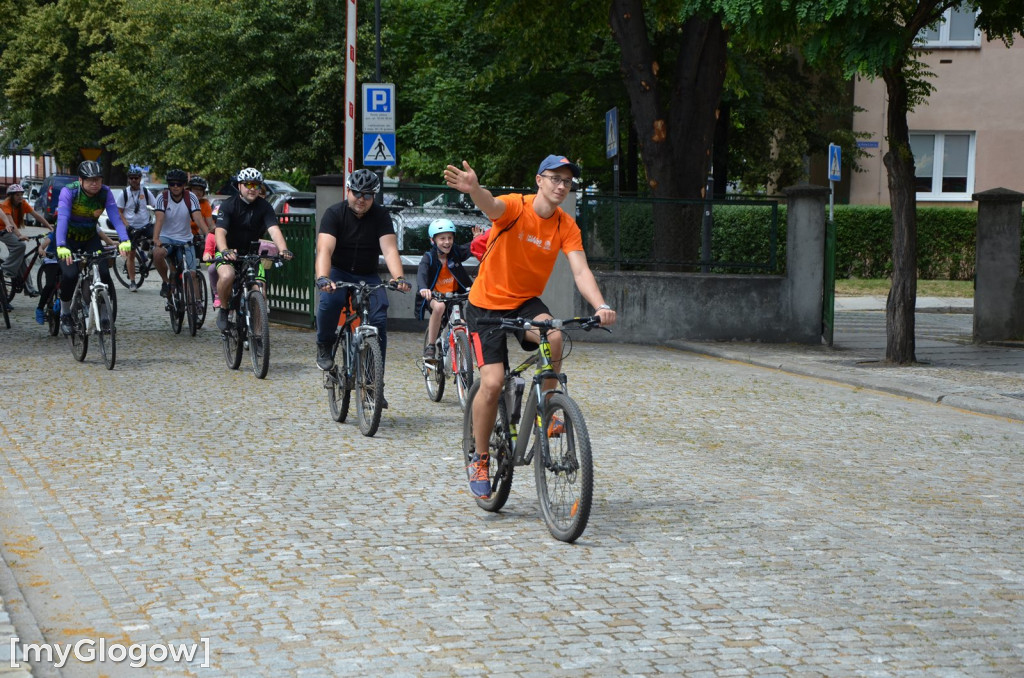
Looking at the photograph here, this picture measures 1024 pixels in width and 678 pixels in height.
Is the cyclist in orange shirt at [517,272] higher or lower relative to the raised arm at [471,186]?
lower

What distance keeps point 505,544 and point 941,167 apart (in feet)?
104

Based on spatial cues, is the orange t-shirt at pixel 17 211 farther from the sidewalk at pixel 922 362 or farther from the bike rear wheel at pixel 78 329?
the sidewalk at pixel 922 362

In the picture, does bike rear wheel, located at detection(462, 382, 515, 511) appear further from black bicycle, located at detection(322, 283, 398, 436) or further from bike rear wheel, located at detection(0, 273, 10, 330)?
bike rear wheel, located at detection(0, 273, 10, 330)

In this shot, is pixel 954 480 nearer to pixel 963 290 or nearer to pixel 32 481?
pixel 32 481

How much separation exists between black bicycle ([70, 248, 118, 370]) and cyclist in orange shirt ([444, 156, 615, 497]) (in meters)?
6.88

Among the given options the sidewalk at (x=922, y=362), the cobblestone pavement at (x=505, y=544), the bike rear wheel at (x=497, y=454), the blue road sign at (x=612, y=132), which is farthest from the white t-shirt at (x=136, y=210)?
the bike rear wheel at (x=497, y=454)

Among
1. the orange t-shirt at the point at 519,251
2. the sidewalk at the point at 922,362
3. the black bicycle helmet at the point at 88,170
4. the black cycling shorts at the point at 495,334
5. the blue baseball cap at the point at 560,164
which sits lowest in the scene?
the sidewalk at the point at 922,362

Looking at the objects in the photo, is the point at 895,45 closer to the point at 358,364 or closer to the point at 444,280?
the point at 444,280

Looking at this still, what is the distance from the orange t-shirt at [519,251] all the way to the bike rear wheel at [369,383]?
2.62m

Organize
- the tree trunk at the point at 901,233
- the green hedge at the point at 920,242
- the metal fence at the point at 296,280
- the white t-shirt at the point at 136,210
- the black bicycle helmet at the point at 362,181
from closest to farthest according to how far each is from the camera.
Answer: the black bicycle helmet at the point at 362,181 < the tree trunk at the point at 901,233 < the metal fence at the point at 296,280 < the white t-shirt at the point at 136,210 < the green hedge at the point at 920,242

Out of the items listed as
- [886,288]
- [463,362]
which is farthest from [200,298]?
[886,288]

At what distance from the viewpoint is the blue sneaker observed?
7.11 meters

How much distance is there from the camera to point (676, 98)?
18.9 metres

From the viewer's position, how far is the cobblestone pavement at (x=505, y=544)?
16.5ft
